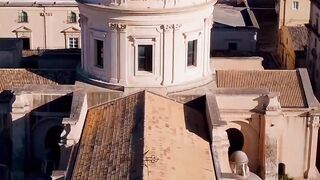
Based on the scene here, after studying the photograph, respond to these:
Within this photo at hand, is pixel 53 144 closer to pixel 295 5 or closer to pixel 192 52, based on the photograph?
pixel 192 52

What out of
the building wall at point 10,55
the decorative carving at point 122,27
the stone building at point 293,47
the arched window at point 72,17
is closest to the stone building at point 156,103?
the decorative carving at point 122,27

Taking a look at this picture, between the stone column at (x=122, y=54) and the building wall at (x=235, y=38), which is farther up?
the stone column at (x=122, y=54)

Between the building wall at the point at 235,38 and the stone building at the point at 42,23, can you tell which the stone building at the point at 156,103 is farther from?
the stone building at the point at 42,23

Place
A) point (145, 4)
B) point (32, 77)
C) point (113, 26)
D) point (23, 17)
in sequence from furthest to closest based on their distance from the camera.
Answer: point (23, 17)
point (32, 77)
point (113, 26)
point (145, 4)

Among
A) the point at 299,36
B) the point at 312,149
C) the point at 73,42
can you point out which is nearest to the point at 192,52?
the point at 312,149

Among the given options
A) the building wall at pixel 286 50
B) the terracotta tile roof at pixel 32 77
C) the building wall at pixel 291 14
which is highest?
the building wall at pixel 291 14

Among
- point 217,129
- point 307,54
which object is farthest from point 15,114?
point 307,54
